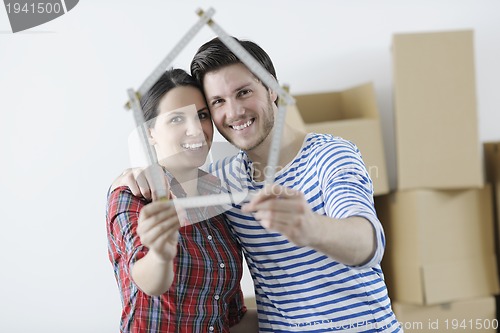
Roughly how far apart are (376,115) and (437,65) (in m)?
0.28

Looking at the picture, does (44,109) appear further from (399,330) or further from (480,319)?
(480,319)

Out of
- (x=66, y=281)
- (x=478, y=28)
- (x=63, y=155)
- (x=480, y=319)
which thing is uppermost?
(x=478, y=28)

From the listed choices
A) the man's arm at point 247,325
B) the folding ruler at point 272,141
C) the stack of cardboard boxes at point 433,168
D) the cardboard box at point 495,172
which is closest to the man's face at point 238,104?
the folding ruler at point 272,141

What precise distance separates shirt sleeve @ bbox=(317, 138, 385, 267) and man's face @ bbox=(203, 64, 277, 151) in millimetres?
133

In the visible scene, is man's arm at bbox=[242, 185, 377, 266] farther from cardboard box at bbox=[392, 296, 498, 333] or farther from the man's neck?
cardboard box at bbox=[392, 296, 498, 333]

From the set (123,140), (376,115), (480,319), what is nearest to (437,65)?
(376,115)

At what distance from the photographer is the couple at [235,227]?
1037mm

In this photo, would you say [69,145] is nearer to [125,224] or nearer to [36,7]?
[36,7]

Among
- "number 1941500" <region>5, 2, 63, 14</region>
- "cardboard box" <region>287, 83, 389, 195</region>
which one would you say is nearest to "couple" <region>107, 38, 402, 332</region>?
"cardboard box" <region>287, 83, 389, 195</region>

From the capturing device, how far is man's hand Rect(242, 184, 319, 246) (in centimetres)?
77

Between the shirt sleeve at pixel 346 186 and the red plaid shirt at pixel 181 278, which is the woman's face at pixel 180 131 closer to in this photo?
the red plaid shirt at pixel 181 278

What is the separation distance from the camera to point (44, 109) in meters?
2.19

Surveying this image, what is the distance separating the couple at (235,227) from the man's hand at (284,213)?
18cm

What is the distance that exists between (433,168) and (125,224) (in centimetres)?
144
